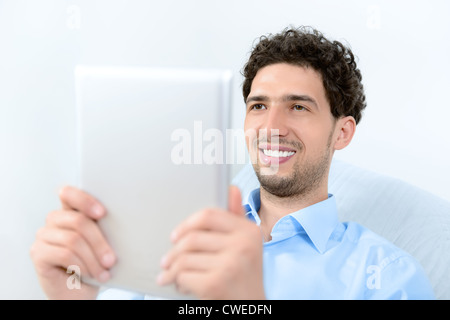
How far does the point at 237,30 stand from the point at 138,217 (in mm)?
1565

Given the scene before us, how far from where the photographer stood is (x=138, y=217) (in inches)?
33.9

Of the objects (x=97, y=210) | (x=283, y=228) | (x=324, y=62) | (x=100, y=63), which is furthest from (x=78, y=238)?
(x=100, y=63)

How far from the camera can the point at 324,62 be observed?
1.61 metres

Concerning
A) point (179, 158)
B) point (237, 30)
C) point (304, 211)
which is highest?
point (237, 30)

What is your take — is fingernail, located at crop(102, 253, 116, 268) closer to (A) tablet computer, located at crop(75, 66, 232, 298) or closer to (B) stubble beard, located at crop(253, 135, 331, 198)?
(A) tablet computer, located at crop(75, 66, 232, 298)

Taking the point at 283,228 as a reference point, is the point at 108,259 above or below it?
above

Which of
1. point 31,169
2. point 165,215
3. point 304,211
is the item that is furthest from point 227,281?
point 31,169

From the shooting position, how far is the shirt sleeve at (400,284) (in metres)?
1.24

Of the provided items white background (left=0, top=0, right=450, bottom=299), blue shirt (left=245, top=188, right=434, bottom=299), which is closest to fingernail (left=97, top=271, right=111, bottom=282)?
blue shirt (left=245, top=188, right=434, bottom=299)

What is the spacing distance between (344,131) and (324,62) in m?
0.26

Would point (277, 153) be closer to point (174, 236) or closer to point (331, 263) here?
point (331, 263)

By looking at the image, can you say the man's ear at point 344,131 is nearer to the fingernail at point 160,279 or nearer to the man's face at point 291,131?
the man's face at point 291,131

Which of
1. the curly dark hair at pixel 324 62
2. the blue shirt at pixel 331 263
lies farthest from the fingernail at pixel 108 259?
the curly dark hair at pixel 324 62
